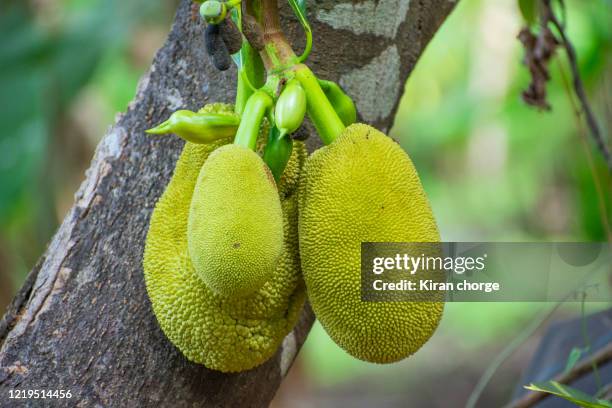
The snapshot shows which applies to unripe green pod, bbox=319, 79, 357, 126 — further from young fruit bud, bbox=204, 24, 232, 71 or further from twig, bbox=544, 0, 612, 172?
twig, bbox=544, 0, 612, 172

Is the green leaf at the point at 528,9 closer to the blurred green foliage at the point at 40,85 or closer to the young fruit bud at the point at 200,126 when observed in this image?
the young fruit bud at the point at 200,126

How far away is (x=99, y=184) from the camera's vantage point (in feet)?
3.19

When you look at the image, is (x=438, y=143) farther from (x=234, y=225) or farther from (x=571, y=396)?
(x=234, y=225)

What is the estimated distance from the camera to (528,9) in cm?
128

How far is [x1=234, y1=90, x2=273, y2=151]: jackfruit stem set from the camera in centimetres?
76

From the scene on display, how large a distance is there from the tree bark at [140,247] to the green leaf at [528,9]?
0.76 feet

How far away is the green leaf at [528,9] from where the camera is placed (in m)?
1.27

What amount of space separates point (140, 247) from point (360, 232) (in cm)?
32

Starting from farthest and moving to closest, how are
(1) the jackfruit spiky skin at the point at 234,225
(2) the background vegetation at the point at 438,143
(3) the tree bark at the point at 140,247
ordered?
(2) the background vegetation at the point at 438,143 < (3) the tree bark at the point at 140,247 < (1) the jackfruit spiky skin at the point at 234,225

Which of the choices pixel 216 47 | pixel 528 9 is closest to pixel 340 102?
pixel 216 47

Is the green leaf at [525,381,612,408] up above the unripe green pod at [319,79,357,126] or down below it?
below

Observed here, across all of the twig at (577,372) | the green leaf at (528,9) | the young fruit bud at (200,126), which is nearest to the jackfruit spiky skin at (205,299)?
the young fruit bud at (200,126)

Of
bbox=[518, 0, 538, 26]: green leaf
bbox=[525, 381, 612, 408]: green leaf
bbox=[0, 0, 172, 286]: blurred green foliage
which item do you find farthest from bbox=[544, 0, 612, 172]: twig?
bbox=[0, 0, 172, 286]: blurred green foliage

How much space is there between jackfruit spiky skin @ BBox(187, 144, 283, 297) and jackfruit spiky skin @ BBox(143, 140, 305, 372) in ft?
0.23
